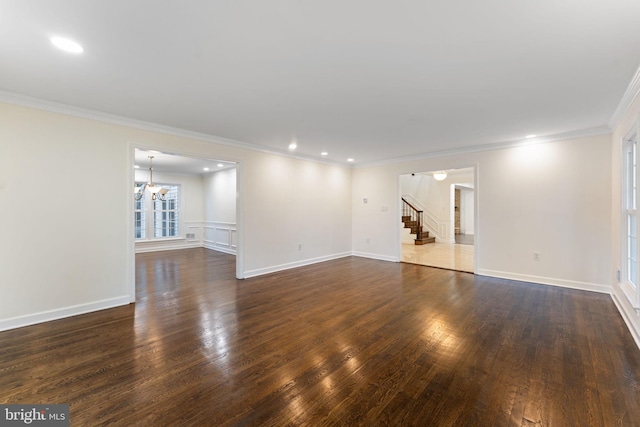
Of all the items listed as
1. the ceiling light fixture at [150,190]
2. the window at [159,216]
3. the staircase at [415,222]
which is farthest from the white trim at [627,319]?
the window at [159,216]

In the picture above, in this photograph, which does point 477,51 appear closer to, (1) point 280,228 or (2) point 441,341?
(2) point 441,341

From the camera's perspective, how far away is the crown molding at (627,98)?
8.66ft

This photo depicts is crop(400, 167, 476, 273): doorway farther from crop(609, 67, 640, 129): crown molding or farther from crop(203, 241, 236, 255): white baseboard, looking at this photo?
crop(203, 241, 236, 255): white baseboard

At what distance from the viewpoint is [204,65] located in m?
2.40

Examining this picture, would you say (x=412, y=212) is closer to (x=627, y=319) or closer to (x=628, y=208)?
(x=628, y=208)

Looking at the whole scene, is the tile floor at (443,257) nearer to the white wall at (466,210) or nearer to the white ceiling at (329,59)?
the white ceiling at (329,59)

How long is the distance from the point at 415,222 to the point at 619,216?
22.3ft

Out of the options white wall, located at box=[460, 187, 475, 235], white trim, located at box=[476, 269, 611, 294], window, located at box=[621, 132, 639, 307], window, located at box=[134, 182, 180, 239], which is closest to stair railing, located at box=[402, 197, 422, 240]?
white wall, located at box=[460, 187, 475, 235]

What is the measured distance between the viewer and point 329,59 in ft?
7.52

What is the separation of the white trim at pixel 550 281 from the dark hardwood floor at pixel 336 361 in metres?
0.46

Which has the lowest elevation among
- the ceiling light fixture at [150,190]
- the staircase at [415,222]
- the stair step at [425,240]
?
the stair step at [425,240]

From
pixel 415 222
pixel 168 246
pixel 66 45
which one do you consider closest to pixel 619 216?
pixel 66 45

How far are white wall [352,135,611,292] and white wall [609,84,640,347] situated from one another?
175mm

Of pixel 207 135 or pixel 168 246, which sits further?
pixel 168 246
